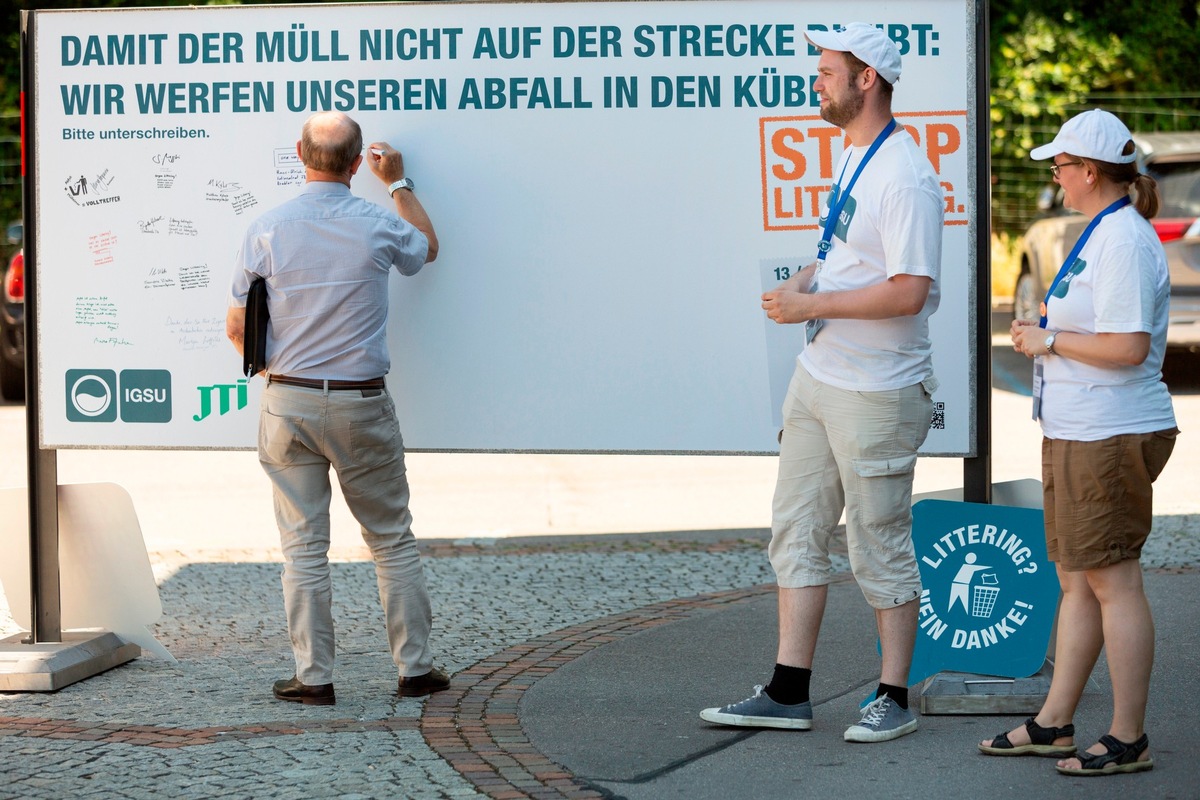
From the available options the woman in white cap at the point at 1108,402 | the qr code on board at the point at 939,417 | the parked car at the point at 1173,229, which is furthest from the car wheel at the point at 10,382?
the woman in white cap at the point at 1108,402

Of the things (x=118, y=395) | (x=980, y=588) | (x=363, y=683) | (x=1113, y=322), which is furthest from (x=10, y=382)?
(x=1113, y=322)

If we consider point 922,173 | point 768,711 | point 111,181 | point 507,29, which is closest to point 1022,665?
point 768,711

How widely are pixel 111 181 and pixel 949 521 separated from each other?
3024 mm

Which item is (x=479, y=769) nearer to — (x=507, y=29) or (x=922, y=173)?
(x=922, y=173)

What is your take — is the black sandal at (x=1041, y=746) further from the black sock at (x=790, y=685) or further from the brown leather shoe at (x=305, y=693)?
the brown leather shoe at (x=305, y=693)

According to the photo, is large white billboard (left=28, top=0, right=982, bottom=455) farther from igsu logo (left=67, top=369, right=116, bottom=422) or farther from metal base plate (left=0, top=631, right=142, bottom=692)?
metal base plate (left=0, top=631, right=142, bottom=692)

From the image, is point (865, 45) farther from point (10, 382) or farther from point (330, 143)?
point (10, 382)

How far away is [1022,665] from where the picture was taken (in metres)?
5.05

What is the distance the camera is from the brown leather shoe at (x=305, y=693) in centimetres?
500

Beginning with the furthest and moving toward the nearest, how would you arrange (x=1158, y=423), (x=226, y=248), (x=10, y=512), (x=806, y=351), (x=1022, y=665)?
(x=10, y=512), (x=226, y=248), (x=1022, y=665), (x=806, y=351), (x=1158, y=423)

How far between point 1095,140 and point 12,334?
11.6m

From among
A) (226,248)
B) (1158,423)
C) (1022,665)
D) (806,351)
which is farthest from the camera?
(226,248)

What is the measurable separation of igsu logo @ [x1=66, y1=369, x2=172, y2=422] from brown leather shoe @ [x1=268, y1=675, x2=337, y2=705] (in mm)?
1080

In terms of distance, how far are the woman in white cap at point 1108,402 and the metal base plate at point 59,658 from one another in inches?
125
